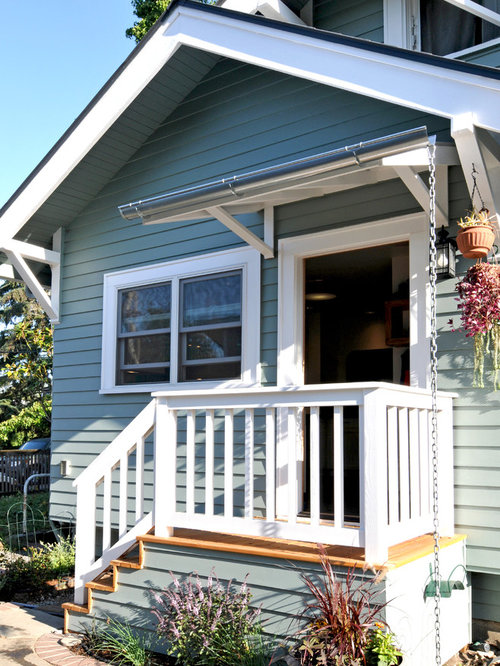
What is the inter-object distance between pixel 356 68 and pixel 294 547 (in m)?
2.86

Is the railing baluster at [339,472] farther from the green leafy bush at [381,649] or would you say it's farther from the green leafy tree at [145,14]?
the green leafy tree at [145,14]

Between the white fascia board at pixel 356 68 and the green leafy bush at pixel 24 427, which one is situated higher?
the white fascia board at pixel 356 68

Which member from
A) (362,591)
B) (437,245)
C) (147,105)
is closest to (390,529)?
(362,591)

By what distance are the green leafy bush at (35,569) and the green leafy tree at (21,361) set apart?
9.51 meters

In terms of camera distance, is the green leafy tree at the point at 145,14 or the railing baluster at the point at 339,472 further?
the green leafy tree at the point at 145,14

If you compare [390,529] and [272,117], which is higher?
[272,117]

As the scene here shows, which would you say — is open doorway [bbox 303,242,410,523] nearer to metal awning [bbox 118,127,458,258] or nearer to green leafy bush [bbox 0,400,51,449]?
metal awning [bbox 118,127,458,258]

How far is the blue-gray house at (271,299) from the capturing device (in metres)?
3.64

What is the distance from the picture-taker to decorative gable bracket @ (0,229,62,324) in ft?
21.2

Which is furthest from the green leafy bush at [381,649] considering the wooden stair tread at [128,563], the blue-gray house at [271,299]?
the wooden stair tread at [128,563]

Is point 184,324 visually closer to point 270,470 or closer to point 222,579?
point 270,470

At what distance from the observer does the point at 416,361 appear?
14.8ft

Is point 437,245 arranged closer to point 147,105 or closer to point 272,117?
point 272,117

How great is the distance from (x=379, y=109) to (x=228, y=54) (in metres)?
1.21
